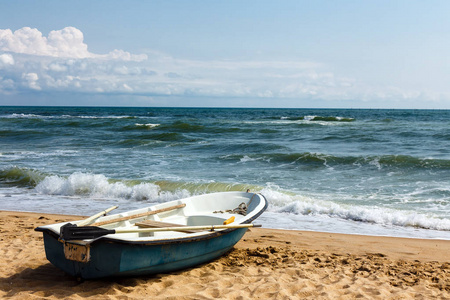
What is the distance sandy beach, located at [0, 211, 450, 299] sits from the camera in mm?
4426

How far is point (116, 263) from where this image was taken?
4371 mm

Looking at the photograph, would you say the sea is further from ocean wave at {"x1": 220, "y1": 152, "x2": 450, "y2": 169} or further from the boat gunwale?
the boat gunwale

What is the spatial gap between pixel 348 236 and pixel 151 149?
1444 centimetres

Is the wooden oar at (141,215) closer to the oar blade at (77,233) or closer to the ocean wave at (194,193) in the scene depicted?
the oar blade at (77,233)

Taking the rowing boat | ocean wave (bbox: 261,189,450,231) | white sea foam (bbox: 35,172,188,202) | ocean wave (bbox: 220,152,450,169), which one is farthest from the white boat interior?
ocean wave (bbox: 220,152,450,169)

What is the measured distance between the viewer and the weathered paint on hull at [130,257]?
4344 mm

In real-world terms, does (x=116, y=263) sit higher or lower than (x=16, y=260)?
higher

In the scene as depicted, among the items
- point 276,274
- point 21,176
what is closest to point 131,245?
point 276,274

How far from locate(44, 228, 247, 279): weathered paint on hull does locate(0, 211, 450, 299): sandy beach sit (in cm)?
15

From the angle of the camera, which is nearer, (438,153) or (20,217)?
(20,217)

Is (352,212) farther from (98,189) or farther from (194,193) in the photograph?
(98,189)

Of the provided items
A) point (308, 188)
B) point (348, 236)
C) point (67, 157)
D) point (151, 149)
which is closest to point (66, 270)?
point (348, 236)

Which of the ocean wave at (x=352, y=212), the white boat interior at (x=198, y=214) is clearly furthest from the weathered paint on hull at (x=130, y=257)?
the ocean wave at (x=352, y=212)

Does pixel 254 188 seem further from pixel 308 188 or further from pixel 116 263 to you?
pixel 116 263
